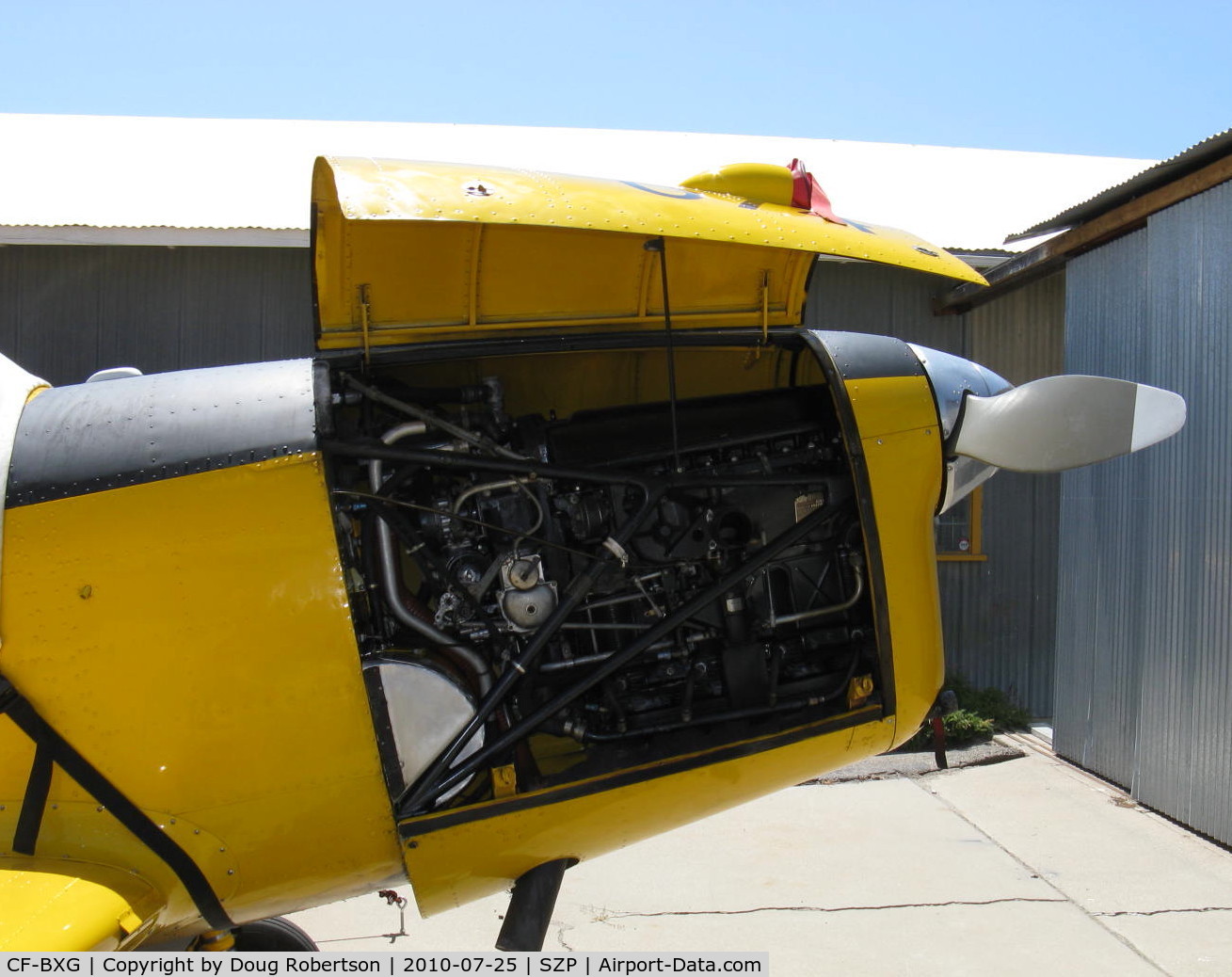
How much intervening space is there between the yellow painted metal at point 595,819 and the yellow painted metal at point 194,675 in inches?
11.7

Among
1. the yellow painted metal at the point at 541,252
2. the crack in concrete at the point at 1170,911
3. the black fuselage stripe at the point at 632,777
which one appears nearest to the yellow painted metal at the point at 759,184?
the yellow painted metal at the point at 541,252

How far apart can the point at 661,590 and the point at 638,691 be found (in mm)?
356

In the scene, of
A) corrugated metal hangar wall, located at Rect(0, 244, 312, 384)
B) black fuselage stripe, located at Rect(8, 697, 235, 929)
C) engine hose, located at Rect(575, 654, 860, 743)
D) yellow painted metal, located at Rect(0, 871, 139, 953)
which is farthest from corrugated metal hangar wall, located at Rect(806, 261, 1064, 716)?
yellow painted metal, located at Rect(0, 871, 139, 953)

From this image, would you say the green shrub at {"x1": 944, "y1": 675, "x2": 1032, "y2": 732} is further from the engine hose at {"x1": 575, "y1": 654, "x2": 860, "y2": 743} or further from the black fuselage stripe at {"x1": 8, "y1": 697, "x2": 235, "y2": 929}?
the black fuselage stripe at {"x1": 8, "y1": 697, "x2": 235, "y2": 929}

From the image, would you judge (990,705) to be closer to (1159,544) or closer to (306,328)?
(1159,544)

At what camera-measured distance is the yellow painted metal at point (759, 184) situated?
3.32 meters

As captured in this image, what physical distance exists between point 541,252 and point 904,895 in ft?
12.1

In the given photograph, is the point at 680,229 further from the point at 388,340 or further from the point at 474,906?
the point at 474,906

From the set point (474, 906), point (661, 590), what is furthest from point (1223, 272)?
point (474, 906)

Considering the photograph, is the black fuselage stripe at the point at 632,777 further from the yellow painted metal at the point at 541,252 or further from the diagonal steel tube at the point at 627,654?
the yellow painted metal at the point at 541,252

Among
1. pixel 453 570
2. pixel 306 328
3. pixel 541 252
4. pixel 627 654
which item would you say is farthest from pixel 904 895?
pixel 306 328

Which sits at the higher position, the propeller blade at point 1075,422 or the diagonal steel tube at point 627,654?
the propeller blade at point 1075,422

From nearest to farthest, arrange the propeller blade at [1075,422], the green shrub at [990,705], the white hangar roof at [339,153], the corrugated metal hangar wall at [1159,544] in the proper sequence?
the propeller blade at [1075,422] → the corrugated metal hangar wall at [1159,544] → the white hangar roof at [339,153] → the green shrub at [990,705]

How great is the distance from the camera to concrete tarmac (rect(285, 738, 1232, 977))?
168 inches
